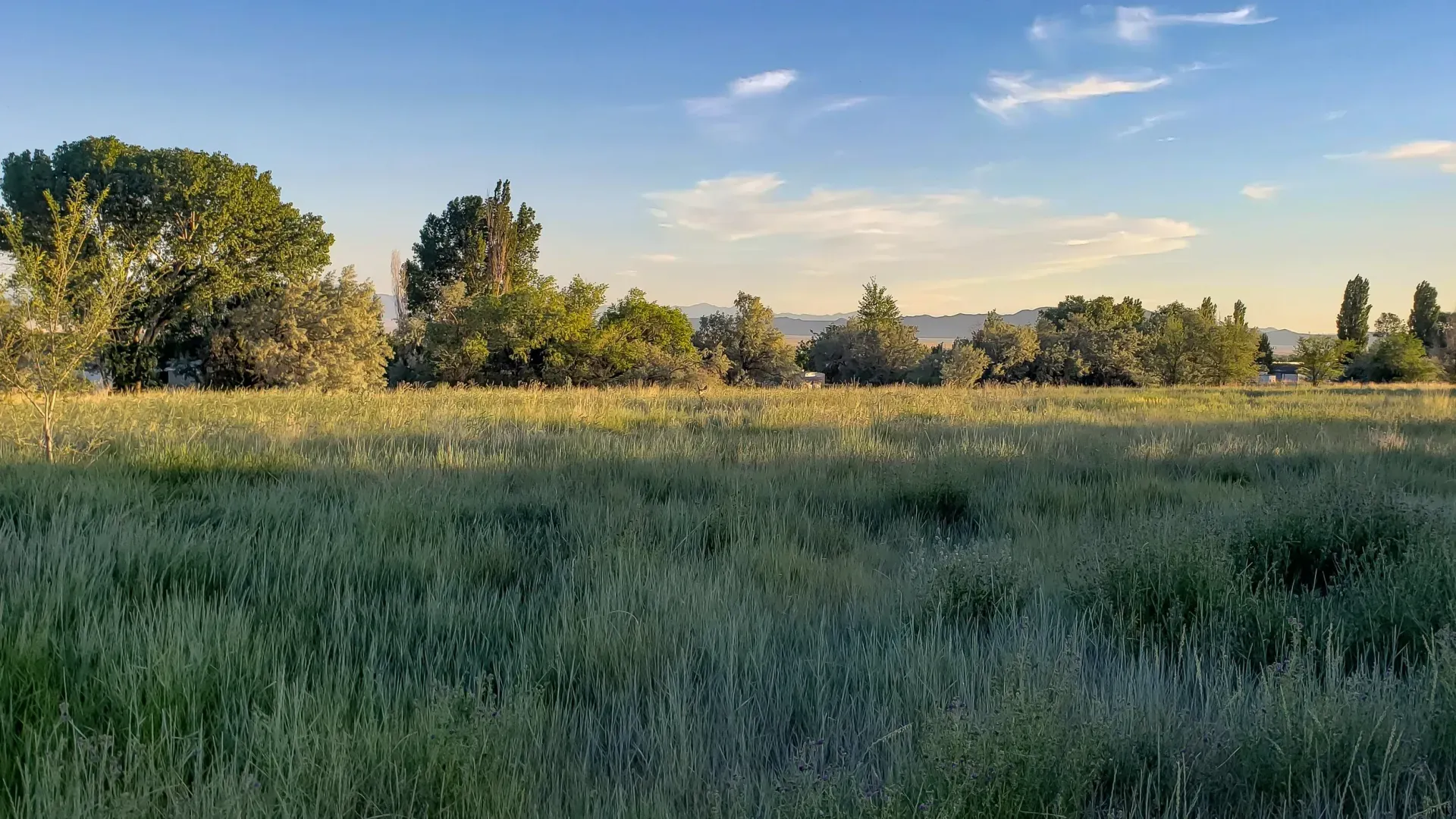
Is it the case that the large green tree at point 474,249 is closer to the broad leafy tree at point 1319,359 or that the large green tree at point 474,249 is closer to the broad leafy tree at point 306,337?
the broad leafy tree at point 306,337

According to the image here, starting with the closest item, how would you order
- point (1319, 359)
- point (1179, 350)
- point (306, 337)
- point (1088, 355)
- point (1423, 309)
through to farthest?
point (306, 337) → point (1088, 355) → point (1179, 350) → point (1319, 359) → point (1423, 309)

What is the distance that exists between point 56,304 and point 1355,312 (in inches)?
4218

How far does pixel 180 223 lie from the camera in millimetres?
27984

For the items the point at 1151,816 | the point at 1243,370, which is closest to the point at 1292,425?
the point at 1151,816

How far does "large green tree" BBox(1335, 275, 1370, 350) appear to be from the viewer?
269ft

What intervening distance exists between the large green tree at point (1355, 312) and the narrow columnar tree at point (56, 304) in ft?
339

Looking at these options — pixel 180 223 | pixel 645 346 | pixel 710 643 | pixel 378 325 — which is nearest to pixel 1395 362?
pixel 645 346

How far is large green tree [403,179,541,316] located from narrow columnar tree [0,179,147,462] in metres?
46.9

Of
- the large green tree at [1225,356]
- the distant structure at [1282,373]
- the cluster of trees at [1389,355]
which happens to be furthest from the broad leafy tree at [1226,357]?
the distant structure at [1282,373]

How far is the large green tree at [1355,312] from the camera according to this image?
8212 centimetres

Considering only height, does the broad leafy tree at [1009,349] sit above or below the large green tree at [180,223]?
below

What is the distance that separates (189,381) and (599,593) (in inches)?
1472

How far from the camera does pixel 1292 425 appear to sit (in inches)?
476

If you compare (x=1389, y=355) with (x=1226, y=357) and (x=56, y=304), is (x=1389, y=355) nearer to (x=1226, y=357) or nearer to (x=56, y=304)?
(x=1226, y=357)
